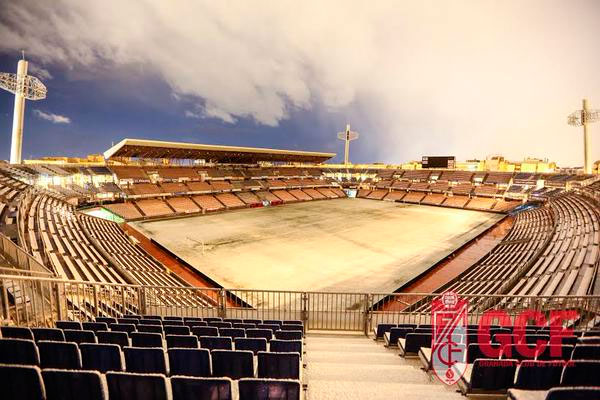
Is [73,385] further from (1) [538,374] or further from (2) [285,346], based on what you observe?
(1) [538,374]

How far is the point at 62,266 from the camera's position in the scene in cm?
1211

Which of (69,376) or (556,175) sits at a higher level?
(556,175)

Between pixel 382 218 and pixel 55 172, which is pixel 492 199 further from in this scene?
pixel 55 172

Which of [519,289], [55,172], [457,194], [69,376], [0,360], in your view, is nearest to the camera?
[69,376]

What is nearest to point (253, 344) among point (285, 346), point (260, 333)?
point (285, 346)

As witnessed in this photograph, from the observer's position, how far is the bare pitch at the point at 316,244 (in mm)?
16750

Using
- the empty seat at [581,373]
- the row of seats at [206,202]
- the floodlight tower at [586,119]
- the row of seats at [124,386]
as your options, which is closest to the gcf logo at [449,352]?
the empty seat at [581,373]

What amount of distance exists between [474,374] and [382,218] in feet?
105

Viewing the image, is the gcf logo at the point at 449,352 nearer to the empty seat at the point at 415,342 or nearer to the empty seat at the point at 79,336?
the empty seat at the point at 415,342

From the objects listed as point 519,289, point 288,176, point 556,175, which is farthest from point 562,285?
point 288,176

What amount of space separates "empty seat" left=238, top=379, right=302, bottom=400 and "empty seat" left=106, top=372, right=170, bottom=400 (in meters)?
0.88

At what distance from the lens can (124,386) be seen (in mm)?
3080

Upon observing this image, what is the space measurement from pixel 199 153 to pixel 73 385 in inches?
1685

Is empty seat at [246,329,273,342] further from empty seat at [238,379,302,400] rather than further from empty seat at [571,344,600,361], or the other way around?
empty seat at [571,344,600,361]
